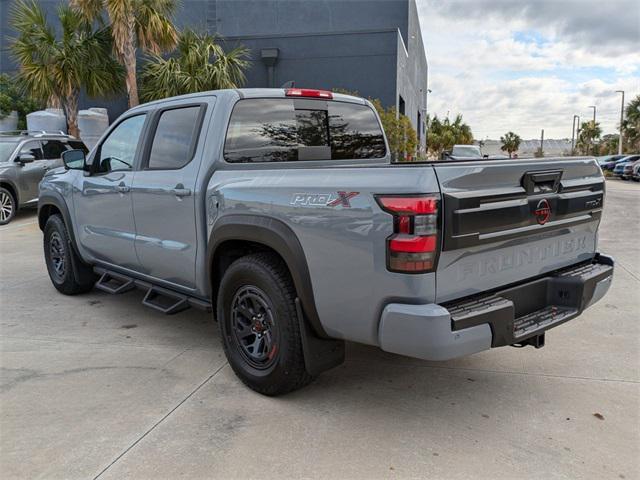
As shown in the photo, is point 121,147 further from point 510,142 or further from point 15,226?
point 510,142

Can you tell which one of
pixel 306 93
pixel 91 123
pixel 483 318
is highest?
pixel 91 123

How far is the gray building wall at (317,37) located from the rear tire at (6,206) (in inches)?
323

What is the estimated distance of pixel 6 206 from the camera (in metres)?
11.4

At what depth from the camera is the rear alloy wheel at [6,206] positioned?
447 inches

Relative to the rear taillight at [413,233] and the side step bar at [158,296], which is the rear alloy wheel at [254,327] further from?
the rear taillight at [413,233]

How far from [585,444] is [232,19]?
69.7 ft

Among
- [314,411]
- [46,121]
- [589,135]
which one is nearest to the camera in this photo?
[314,411]

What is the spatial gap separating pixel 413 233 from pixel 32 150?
11980mm

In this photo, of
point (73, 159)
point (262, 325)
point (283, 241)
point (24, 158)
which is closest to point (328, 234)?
point (283, 241)

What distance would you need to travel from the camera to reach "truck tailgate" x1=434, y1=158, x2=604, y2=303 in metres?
2.69

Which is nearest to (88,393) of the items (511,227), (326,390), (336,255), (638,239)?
(326,390)

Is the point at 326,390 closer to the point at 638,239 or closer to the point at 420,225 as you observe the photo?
the point at 420,225

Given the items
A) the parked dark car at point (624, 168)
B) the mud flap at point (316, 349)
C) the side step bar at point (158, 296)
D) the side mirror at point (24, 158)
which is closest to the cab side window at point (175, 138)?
the side step bar at point (158, 296)

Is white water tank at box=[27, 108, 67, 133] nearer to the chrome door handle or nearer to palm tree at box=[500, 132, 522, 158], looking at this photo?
the chrome door handle
